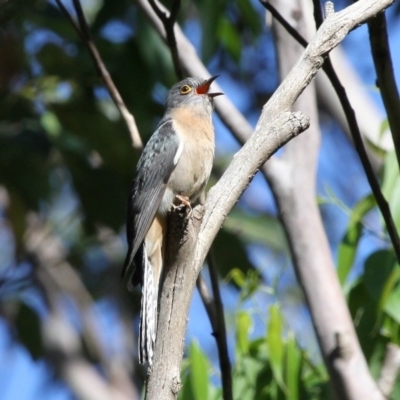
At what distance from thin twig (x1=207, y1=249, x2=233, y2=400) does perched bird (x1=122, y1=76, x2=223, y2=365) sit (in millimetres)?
→ 348

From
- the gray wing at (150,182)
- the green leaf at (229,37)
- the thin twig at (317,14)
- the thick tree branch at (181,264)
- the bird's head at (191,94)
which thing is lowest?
the thick tree branch at (181,264)

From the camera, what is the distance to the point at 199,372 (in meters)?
4.27

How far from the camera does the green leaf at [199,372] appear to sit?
4.25m

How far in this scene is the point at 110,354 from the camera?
33.3 feet

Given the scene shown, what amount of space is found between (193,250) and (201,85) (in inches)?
105

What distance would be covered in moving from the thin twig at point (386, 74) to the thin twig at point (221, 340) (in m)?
0.98

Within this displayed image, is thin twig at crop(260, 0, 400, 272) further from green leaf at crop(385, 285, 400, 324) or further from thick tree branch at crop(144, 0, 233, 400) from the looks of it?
thick tree branch at crop(144, 0, 233, 400)

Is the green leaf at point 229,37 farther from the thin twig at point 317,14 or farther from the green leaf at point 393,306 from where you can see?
the green leaf at point 393,306

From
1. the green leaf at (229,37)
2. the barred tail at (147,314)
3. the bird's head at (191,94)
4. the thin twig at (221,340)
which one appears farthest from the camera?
the green leaf at (229,37)

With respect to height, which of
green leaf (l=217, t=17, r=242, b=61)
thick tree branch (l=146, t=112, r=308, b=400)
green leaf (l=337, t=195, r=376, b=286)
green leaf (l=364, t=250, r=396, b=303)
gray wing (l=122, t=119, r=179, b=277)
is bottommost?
thick tree branch (l=146, t=112, r=308, b=400)

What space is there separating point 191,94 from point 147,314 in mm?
1912

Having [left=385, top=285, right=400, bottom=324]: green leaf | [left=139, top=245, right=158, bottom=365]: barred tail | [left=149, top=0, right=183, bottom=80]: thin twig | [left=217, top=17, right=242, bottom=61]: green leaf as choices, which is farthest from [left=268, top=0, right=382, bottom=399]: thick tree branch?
[left=217, top=17, right=242, bottom=61]: green leaf

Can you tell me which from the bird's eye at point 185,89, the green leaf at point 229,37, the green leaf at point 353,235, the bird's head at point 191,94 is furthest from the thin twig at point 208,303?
the green leaf at point 229,37

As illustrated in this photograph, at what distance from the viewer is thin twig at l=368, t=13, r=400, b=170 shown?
11.3ft
